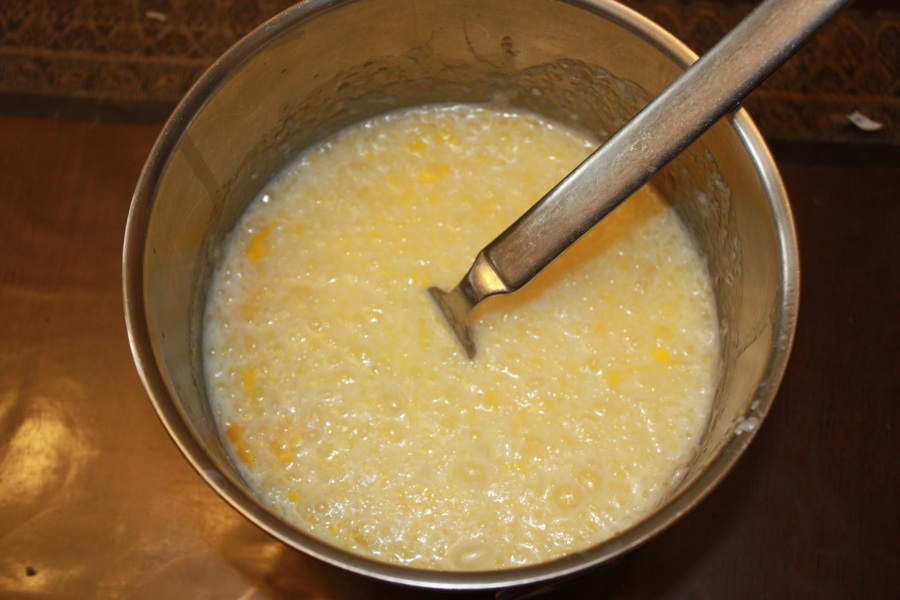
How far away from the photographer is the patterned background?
4.45ft

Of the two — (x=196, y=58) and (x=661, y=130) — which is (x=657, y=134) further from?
(x=196, y=58)

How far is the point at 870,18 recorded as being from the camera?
1.42 m

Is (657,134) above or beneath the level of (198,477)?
above

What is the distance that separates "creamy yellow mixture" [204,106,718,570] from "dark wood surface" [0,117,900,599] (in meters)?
0.13

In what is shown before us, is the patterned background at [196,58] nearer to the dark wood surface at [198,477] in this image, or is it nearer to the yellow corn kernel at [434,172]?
the dark wood surface at [198,477]

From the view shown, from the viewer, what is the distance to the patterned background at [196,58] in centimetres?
136

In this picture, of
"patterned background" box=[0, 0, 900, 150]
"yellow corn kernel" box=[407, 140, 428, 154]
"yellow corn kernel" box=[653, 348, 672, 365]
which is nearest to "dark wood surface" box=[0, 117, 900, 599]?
"patterned background" box=[0, 0, 900, 150]

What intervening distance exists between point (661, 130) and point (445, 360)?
1.43 ft

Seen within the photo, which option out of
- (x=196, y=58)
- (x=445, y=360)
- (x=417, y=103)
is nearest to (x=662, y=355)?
(x=445, y=360)

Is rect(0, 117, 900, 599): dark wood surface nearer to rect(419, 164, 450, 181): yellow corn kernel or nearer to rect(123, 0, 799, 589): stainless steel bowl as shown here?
rect(123, 0, 799, 589): stainless steel bowl

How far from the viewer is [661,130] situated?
2.88 ft

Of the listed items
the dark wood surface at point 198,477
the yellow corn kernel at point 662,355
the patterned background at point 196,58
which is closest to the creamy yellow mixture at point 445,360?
the yellow corn kernel at point 662,355

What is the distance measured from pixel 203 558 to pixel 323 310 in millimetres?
387

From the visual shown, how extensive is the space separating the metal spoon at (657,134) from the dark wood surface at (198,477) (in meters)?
0.48
